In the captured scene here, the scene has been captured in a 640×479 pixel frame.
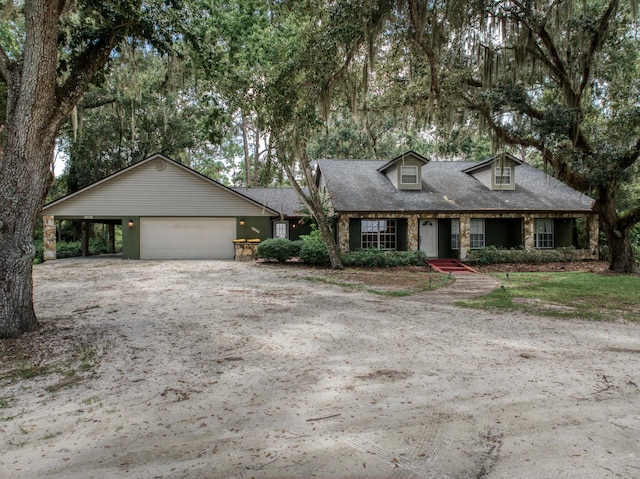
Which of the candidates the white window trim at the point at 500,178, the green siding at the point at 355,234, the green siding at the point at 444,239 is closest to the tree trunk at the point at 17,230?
the green siding at the point at 355,234

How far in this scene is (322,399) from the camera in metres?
3.18

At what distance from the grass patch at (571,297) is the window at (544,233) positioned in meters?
5.47

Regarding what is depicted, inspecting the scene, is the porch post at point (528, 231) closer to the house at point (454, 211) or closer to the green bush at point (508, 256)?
Result: the house at point (454, 211)

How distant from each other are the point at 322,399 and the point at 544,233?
57.6ft

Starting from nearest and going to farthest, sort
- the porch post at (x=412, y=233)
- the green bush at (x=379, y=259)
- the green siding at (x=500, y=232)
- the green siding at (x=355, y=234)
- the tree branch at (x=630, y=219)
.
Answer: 1. the tree branch at (x=630, y=219)
2. the green bush at (x=379, y=259)
3. the porch post at (x=412, y=233)
4. the green siding at (x=355, y=234)
5. the green siding at (x=500, y=232)

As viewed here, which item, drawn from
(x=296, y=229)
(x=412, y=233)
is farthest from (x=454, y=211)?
(x=296, y=229)

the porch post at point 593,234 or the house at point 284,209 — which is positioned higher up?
the house at point 284,209

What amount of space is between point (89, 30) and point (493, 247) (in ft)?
50.8

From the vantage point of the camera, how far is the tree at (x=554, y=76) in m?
9.59

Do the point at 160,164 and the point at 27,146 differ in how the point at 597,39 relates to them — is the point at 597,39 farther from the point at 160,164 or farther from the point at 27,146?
the point at 160,164

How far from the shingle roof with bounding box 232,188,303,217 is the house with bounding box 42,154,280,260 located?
1488 mm

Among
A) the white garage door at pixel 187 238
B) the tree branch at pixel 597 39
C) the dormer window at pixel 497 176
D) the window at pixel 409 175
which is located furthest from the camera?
the white garage door at pixel 187 238

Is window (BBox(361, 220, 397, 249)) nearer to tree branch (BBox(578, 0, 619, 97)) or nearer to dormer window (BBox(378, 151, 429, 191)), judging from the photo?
dormer window (BBox(378, 151, 429, 191))

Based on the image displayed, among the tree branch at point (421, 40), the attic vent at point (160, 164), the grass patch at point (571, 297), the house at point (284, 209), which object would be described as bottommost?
the grass patch at point (571, 297)
